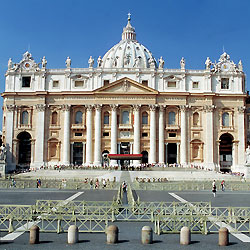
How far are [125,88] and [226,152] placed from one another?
25903 millimetres

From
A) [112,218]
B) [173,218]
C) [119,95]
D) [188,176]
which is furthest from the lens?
[119,95]

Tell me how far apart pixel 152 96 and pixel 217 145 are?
55.7 feet

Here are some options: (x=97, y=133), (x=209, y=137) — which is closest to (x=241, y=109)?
(x=209, y=137)

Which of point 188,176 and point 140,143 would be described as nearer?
point 188,176

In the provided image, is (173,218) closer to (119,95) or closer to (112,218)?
(112,218)

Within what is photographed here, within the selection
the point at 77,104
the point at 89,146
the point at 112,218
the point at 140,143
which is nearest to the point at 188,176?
the point at 140,143

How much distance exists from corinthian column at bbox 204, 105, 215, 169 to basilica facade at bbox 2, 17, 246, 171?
0.67 ft

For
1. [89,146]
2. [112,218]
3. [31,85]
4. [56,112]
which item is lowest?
[112,218]

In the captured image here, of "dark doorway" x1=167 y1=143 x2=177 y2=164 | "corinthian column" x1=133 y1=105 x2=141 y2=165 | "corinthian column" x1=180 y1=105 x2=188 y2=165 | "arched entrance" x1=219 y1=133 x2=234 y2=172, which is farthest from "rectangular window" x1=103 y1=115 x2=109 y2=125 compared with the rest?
"arched entrance" x1=219 y1=133 x2=234 y2=172

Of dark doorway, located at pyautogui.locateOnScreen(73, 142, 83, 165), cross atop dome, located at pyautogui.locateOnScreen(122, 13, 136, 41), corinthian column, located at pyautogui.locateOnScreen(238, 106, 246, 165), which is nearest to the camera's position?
corinthian column, located at pyautogui.locateOnScreen(238, 106, 246, 165)

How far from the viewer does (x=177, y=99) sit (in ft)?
263

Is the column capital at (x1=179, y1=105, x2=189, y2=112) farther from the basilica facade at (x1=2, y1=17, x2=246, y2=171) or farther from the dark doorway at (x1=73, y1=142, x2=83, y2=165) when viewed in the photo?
the dark doorway at (x1=73, y1=142, x2=83, y2=165)

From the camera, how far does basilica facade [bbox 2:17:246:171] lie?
79.1m

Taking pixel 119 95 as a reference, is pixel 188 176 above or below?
below
